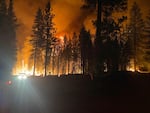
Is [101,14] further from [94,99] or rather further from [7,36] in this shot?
[7,36]

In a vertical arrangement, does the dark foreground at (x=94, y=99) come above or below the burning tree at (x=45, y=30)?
below

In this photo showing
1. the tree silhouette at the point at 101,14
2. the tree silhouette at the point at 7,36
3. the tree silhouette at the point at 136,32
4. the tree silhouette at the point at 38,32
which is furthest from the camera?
the tree silhouette at the point at 38,32

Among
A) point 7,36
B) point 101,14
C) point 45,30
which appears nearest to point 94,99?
point 101,14

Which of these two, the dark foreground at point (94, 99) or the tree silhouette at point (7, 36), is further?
the tree silhouette at point (7, 36)

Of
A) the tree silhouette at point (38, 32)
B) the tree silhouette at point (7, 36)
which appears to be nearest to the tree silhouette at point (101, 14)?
the tree silhouette at point (7, 36)

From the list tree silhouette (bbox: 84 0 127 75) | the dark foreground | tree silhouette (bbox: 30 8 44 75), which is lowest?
the dark foreground

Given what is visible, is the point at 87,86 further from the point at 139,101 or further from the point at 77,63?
the point at 77,63

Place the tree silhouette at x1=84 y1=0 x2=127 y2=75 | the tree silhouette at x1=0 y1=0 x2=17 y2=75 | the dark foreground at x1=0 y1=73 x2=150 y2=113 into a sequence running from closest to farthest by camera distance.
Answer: the dark foreground at x1=0 y1=73 x2=150 y2=113
the tree silhouette at x1=84 y1=0 x2=127 y2=75
the tree silhouette at x1=0 y1=0 x2=17 y2=75

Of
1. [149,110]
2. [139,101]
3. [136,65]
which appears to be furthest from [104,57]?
[136,65]

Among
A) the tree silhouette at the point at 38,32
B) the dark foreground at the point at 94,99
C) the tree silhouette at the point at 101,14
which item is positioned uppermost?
the tree silhouette at the point at 38,32

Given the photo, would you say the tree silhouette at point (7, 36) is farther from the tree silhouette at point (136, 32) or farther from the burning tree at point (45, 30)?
the tree silhouette at point (136, 32)

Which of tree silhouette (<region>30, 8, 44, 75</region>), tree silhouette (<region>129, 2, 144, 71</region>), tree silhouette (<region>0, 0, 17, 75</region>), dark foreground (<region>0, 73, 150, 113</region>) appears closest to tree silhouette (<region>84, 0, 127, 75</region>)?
dark foreground (<region>0, 73, 150, 113</region>)

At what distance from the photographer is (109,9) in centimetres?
2730

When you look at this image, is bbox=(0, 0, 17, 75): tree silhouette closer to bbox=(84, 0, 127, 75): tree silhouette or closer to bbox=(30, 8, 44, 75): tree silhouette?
bbox=(30, 8, 44, 75): tree silhouette
